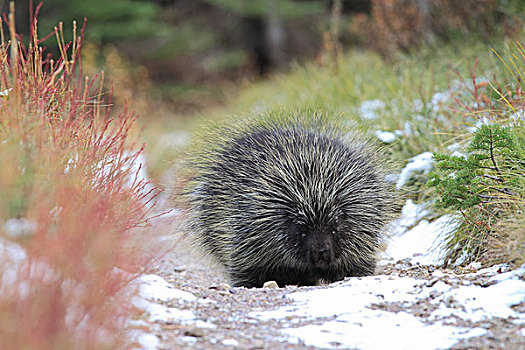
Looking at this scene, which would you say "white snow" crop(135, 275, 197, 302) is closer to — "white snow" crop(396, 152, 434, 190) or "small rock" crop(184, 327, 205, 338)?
"small rock" crop(184, 327, 205, 338)

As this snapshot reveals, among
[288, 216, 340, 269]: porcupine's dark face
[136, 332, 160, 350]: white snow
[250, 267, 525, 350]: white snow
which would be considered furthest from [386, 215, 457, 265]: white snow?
[136, 332, 160, 350]: white snow

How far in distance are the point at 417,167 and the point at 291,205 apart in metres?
2.19

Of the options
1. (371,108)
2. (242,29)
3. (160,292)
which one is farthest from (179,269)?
(242,29)

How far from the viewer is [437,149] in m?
6.28

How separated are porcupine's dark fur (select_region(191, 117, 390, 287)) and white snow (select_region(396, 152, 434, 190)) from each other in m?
1.20

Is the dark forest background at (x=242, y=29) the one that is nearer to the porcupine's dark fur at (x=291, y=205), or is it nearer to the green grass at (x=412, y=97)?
the green grass at (x=412, y=97)

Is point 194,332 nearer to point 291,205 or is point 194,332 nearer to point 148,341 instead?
point 148,341

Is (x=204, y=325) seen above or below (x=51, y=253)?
A: below

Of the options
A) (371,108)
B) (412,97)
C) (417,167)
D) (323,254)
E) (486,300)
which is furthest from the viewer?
(371,108)

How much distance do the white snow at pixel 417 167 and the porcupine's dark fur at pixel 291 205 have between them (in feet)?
3.94

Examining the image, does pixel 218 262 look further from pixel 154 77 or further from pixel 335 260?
pixel 154 77

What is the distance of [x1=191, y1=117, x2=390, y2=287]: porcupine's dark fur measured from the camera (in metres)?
4.32

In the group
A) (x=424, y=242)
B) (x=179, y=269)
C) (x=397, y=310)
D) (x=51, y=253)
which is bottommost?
(x=179, y=269)

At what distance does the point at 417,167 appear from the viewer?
19.6 feet
